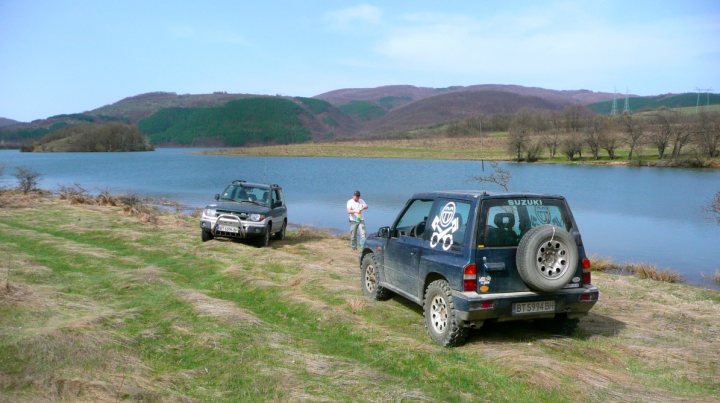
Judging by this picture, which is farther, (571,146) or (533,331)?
(571,146)

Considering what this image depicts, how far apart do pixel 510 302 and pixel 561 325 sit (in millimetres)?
1359

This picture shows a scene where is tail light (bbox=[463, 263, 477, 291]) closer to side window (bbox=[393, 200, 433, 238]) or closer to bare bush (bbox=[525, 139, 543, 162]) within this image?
side window (bbox=[393, 200, 433, 238])

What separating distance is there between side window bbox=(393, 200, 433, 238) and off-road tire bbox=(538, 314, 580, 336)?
1.96 meters

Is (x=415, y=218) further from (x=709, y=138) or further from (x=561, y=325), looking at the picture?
(x=709, y=138)

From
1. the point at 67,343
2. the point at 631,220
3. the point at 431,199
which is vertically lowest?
the point at 631,220

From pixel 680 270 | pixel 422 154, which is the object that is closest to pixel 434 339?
pixel 680 270

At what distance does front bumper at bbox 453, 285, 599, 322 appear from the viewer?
19.8 ft

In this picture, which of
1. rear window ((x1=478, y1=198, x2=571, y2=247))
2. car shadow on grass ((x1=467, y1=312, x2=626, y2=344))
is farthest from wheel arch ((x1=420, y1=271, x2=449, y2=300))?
rear window ((x1=478, y1=198, x2=571, y2=247))

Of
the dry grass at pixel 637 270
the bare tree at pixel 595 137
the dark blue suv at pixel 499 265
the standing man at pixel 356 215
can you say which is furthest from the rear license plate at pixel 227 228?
the bare tree at pixel 595 137

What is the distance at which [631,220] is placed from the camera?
27.5 metres

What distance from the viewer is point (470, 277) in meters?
6.13

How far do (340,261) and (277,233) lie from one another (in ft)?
14.0

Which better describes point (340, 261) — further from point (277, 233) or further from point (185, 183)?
point (185, 183)

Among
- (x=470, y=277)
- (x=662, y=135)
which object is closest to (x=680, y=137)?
(x=662, y=135)
